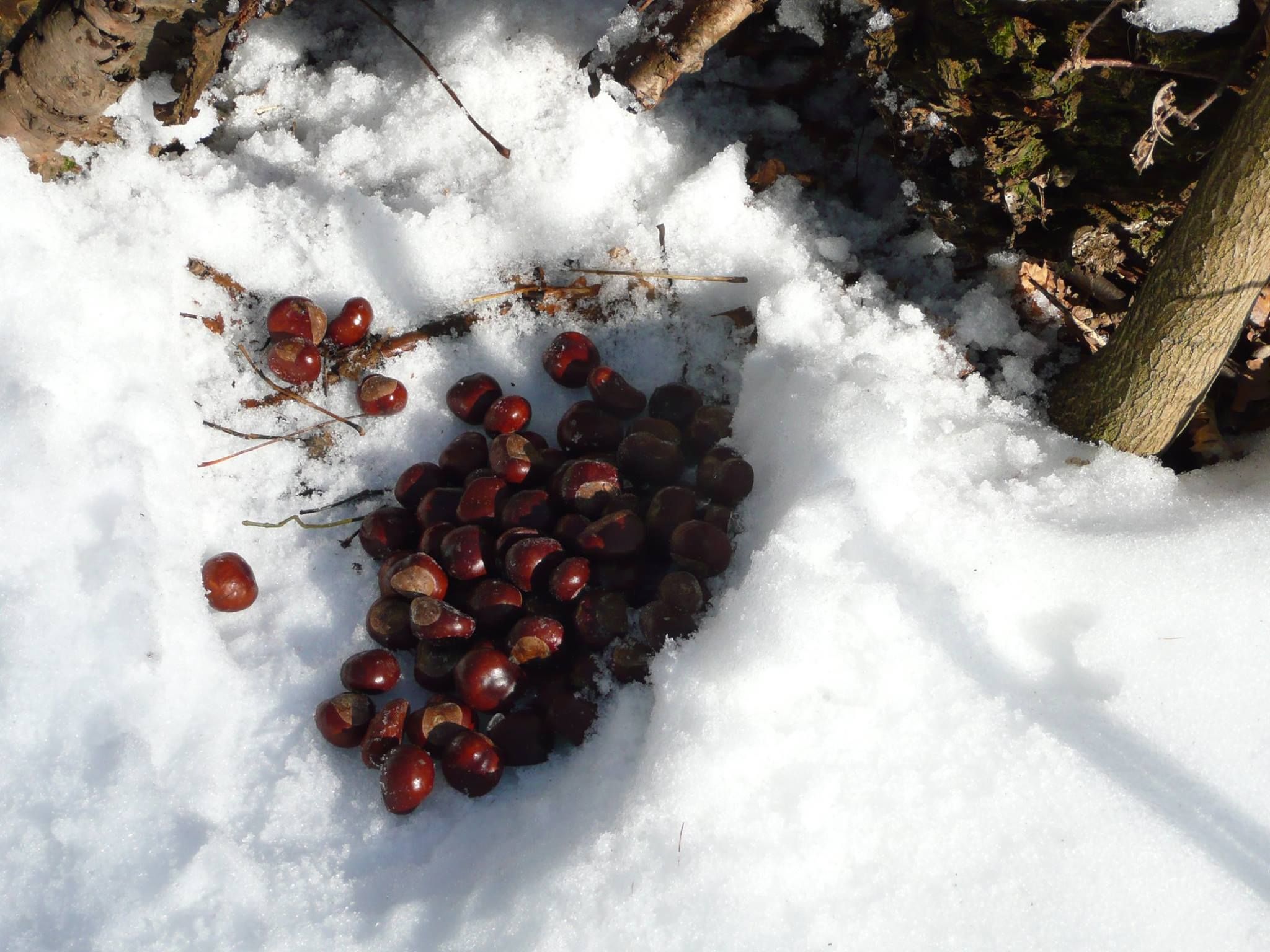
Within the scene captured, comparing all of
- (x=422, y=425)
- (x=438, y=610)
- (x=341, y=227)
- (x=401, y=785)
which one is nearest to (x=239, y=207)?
(x=341, y=227)

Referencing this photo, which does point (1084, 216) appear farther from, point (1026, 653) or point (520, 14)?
point (520, 14)

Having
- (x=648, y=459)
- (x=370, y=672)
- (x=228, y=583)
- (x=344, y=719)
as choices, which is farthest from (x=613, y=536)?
(x=228, y=583)

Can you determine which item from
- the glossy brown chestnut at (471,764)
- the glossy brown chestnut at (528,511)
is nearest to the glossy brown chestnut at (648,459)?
the glossy brown chestnut at (528,511)

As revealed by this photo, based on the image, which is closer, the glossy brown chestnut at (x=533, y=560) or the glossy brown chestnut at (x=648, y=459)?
the glossy brown chestnut at (x=533, y=560)

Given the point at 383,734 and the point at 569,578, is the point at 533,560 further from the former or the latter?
the point at 383,734

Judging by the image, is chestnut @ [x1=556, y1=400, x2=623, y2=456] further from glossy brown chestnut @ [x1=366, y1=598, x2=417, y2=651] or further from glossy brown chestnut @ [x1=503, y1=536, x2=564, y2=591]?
glossy brown chestnut @ [x1=366, y1=598, x2=417, y2=651]

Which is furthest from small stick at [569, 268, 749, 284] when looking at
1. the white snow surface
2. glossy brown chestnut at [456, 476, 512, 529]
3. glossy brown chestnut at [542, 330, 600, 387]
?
glossy brown chestnut at [456, 476, 512, 529]

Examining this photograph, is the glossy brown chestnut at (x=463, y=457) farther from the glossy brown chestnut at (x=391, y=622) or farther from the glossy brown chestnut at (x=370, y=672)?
the glossy brown chestnut at (x=370, y=672)

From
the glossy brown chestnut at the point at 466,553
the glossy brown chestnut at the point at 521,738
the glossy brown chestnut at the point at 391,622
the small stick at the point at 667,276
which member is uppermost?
the small stick at the point at 667,276
